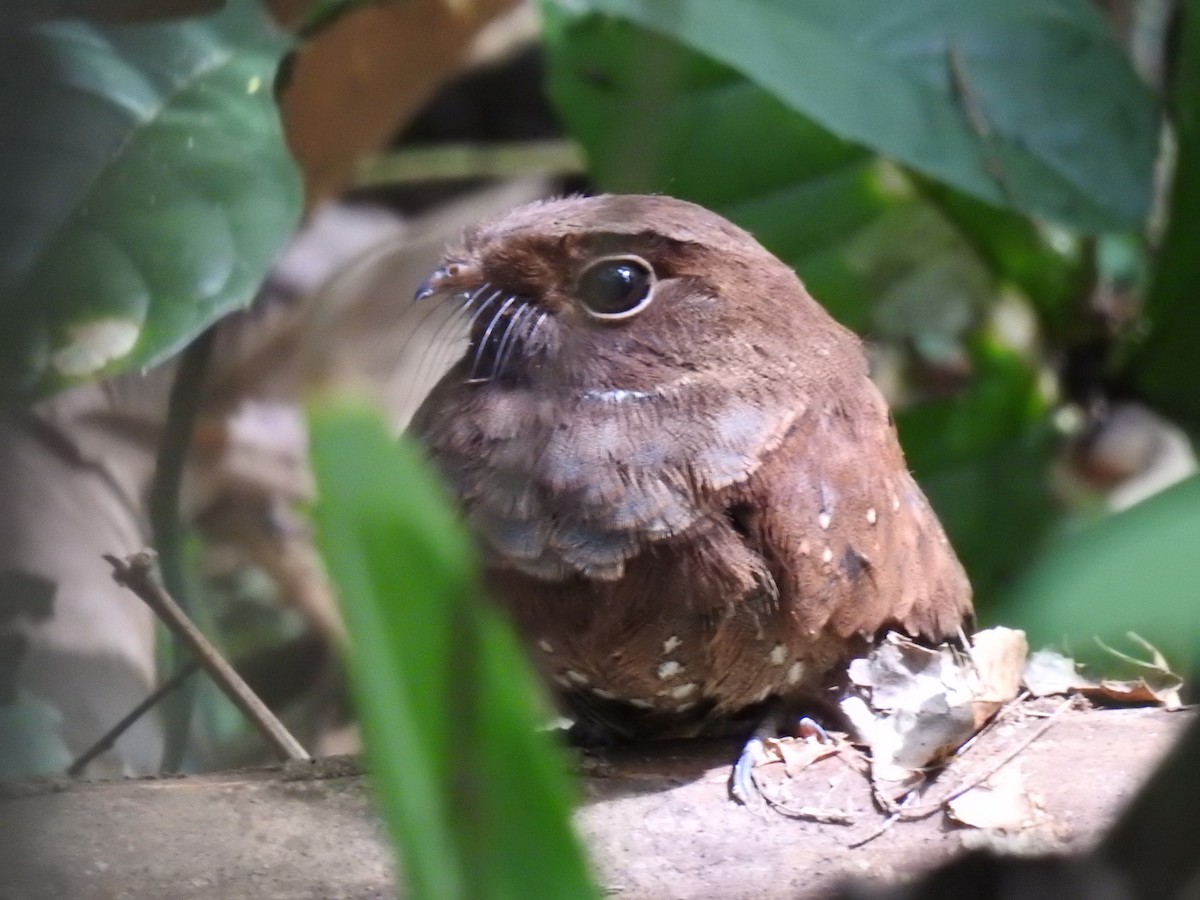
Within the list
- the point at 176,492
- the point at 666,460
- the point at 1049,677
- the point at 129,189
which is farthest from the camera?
the point at 176,492

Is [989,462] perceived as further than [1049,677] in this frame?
Yes

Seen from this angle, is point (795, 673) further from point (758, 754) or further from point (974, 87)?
point (974, 87)

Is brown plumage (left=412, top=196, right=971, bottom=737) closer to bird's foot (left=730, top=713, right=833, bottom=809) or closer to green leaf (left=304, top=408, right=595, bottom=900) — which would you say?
bird's foot (left=730, top=713, right=833, bottom=809)

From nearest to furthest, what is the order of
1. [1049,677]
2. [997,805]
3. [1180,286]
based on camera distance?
[997,805] → [1049,677] → [1180,286]

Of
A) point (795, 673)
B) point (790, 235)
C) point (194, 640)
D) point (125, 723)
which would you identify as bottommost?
point (795, 673)

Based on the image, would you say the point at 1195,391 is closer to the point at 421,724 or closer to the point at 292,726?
the point at 292,726

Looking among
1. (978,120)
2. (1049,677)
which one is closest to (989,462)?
(978,120)

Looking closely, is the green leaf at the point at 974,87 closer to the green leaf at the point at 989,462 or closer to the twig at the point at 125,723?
the green leaf at the point at 989,462

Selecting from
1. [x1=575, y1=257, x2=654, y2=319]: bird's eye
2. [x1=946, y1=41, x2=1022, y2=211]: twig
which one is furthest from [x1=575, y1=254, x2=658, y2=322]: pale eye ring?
[x1=946, y1=41, x2=1022, y2=211]: twig
